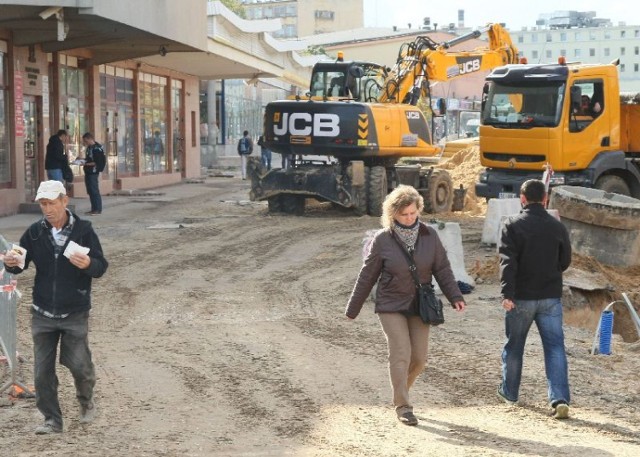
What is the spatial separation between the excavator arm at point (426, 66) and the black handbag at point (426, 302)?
17.7 metres

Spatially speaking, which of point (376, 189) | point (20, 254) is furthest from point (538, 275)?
point (376, 189)

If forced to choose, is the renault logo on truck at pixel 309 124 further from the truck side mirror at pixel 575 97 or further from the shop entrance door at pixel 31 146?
the shop entrance door at pixel 31 146

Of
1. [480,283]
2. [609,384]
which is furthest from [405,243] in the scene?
[480,283]

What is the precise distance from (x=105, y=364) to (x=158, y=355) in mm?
609

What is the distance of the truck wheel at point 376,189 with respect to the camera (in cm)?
2416

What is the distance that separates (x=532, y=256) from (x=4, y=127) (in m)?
18.3

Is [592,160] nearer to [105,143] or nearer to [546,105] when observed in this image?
[546,105]

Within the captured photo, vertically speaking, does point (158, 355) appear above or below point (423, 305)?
below

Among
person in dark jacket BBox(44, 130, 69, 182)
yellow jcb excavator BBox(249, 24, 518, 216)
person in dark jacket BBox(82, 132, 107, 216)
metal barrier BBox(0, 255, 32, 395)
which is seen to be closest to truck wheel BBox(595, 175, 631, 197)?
yellow jcb excavator BBox(249, 24, 518, 216)

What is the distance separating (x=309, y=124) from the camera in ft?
78.0

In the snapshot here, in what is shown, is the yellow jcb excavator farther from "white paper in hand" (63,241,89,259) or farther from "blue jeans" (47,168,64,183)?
"white paper in hand" (63,241,89,259)

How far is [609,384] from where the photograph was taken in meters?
9.95

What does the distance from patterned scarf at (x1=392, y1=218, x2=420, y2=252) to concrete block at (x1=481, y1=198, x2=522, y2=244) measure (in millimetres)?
10330

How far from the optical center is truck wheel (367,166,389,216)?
79.3ft
